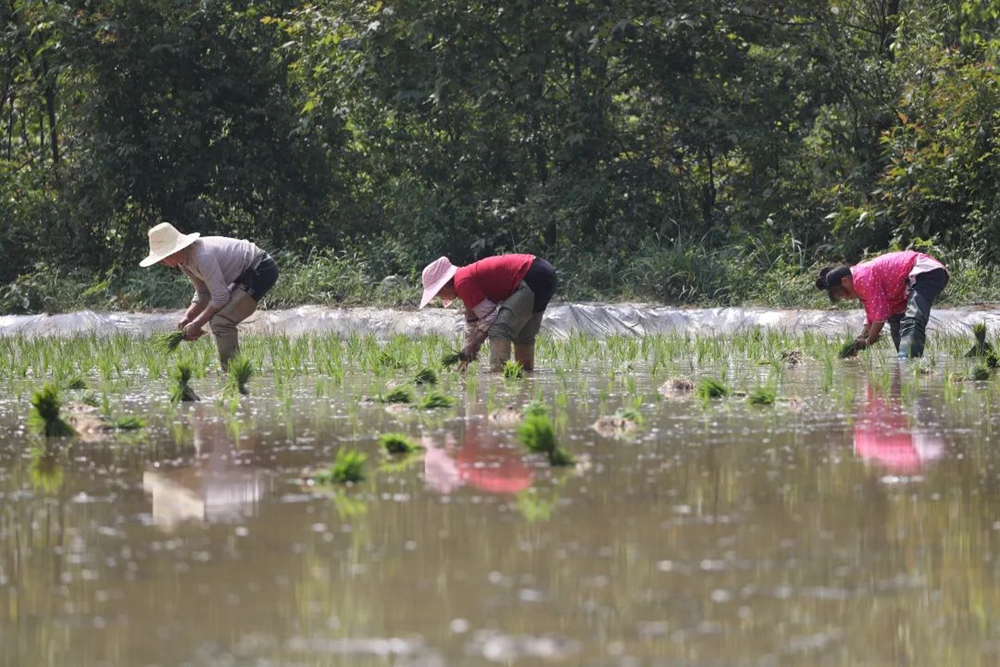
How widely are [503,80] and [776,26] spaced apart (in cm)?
322

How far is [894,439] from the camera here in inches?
234

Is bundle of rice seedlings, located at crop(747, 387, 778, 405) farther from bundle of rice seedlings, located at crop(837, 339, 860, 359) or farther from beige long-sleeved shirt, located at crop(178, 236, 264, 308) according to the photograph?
beige long-sleeved shirt, located at crop(178, 236, 264, 308)

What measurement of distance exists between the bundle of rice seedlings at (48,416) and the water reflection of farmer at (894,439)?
10.5ft

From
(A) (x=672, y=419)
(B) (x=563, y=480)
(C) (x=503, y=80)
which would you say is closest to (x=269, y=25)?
(C) (x=503, y=80)

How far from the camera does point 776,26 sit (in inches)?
686

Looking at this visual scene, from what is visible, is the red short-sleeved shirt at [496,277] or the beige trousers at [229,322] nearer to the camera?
the red short-sleeved shirt at [496,277]

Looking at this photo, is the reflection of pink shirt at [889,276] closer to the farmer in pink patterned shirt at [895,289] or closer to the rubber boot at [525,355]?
the farmer in pink patterned shirt at [895,289]

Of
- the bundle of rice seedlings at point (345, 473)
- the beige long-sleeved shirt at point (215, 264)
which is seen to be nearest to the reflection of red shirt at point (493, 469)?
the bundle of rice seedlings at point (345, 473)

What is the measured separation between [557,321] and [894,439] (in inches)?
345

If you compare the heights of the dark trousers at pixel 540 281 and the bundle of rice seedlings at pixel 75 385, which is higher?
the dark trousers at pixel 540 281

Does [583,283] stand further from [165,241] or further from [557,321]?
[165,241]

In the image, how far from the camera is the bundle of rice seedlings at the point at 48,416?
20.4ft

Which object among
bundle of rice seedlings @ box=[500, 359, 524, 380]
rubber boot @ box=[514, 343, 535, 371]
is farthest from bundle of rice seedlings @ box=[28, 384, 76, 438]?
rubber boot @ box=[514, 343, 535, 371]

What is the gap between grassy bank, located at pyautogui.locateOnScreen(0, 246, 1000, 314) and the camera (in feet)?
50.5
